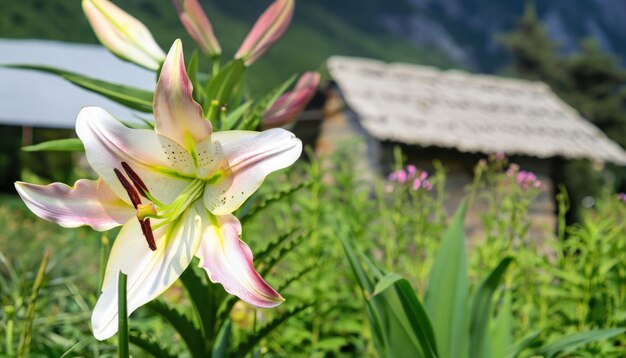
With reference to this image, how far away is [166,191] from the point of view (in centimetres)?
89

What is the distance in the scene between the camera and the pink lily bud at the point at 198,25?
1.13 m

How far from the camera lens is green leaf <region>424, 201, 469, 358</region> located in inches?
50.0

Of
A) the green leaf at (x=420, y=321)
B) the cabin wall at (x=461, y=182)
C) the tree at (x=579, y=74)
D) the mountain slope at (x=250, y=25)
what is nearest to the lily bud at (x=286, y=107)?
the green leaf at (x=420, y=321)

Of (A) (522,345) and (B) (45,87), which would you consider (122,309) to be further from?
(B) (45,87)

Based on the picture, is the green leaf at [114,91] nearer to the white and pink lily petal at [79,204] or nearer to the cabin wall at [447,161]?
the white and pink lily petal at [79,204]

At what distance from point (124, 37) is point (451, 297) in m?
0.72

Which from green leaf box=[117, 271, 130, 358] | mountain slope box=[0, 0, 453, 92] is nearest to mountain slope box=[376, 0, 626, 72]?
mountain slope box=[0, 0, 453, 92]

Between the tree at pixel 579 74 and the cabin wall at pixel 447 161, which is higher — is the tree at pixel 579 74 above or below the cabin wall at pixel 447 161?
above

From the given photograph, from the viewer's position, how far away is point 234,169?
82 centimetres

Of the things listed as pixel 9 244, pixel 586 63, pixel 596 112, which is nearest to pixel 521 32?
pixel 586 63

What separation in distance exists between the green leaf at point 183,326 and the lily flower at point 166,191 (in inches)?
8.7

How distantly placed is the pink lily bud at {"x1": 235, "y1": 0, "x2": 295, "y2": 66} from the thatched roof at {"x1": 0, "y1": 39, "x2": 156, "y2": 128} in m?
8.75

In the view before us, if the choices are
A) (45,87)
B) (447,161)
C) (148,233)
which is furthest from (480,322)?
(45,87)

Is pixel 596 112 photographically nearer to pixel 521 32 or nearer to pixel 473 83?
pixel 521 32
